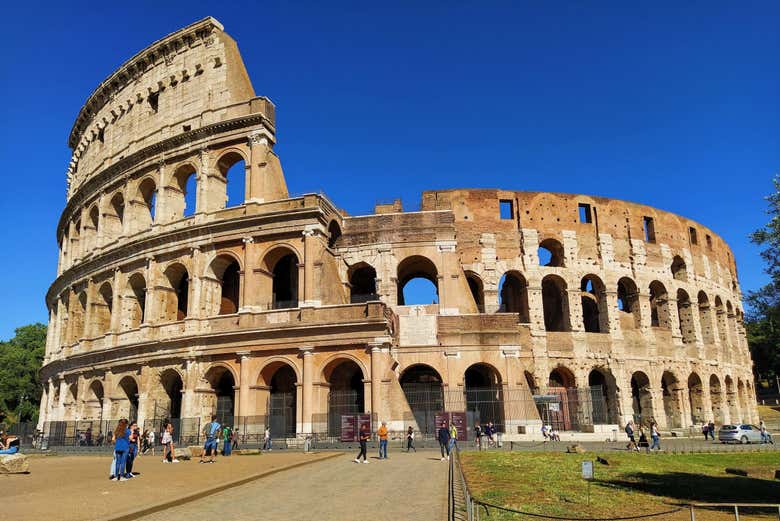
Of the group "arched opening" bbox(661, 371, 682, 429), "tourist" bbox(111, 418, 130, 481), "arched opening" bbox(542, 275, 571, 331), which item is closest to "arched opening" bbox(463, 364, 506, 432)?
"arched opening" bbox(542, 275, 571, 331)

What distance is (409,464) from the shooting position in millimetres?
15742

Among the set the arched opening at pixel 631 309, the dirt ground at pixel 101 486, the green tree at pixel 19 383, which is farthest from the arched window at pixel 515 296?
the green tree at pixel 19 383

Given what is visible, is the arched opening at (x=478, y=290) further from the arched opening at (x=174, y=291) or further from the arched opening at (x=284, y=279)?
the arched opening at (x=174, y=291)

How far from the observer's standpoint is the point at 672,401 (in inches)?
1374

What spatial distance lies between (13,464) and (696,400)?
35.7 meters

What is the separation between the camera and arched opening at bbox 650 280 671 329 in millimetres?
35750

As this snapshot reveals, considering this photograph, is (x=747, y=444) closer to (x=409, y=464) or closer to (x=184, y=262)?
(x=409, y=464)

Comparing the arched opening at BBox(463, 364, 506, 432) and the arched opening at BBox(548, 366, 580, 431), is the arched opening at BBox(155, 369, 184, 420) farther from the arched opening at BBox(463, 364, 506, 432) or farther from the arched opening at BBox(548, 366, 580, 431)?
the arched opening at BBox(548, 366, 580, 431)

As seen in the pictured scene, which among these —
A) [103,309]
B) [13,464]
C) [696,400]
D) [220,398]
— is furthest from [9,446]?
[696,400]

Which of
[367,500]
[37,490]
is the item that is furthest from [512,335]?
[37,490]

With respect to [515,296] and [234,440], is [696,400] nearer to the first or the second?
[515,296]

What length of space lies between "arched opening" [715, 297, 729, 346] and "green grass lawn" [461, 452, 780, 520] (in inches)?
929

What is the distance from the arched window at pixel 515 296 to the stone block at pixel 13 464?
23.8 metres

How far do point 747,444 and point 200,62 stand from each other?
1268 inches
